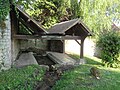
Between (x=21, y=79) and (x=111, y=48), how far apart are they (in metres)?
7.77

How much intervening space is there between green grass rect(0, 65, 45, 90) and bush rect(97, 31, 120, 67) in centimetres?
579

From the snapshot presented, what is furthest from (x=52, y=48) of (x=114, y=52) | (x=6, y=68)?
(x=6, y=68)

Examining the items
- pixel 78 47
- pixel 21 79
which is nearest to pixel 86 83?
pixel 21 79

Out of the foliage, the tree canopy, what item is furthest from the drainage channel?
the foliage

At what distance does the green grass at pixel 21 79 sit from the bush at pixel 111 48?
19.0 feet

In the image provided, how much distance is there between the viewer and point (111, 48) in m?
14.0

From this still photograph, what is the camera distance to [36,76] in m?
9.18

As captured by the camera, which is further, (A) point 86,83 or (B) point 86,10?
(B) point 86,10

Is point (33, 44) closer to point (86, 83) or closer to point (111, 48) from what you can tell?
point (111, 48)

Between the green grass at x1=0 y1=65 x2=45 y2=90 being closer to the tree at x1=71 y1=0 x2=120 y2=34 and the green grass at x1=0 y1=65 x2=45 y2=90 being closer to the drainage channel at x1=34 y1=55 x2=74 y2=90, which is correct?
the drainage channel at x1=34 y1=55 x2=74 y2=90

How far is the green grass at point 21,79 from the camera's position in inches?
298

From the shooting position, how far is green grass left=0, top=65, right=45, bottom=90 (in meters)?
7.57

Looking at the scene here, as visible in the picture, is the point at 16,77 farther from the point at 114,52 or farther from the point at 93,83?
the point at 114,52

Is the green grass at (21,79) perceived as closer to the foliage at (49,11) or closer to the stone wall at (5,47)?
the stone wall at (5,47)
